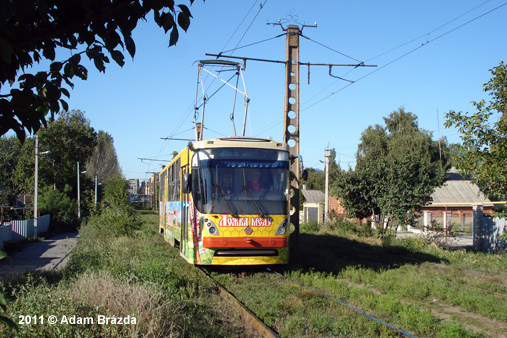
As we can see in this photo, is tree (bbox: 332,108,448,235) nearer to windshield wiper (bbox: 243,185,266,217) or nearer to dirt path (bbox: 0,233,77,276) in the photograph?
windshield wiper (bbox: 243,185,266,217)

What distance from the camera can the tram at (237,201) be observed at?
1071 cm

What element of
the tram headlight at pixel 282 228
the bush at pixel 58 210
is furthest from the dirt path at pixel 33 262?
the bush at pixel 58 210

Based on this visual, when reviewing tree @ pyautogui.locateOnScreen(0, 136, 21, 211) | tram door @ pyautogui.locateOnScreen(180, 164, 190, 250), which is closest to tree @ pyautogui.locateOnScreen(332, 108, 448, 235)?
tram door @ pyautogui.locateOnScreen(180, 164, 190, 250)

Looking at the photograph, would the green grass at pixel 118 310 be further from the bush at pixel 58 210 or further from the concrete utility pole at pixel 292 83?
the bush at pixel 58 210

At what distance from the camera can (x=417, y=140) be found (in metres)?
53.2

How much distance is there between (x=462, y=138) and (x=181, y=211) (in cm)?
832

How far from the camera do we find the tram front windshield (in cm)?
1084

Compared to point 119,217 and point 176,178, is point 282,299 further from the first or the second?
point 119,217

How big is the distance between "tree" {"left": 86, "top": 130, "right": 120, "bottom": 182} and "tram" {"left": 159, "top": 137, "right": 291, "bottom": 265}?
234ft

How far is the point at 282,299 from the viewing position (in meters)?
8.53

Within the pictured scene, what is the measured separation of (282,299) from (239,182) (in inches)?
132

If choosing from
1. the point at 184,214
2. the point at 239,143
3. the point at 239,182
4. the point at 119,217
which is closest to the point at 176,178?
the point at 184,214

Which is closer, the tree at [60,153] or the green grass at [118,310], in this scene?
the green grass at [118,310]

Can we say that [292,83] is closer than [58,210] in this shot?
Yes
